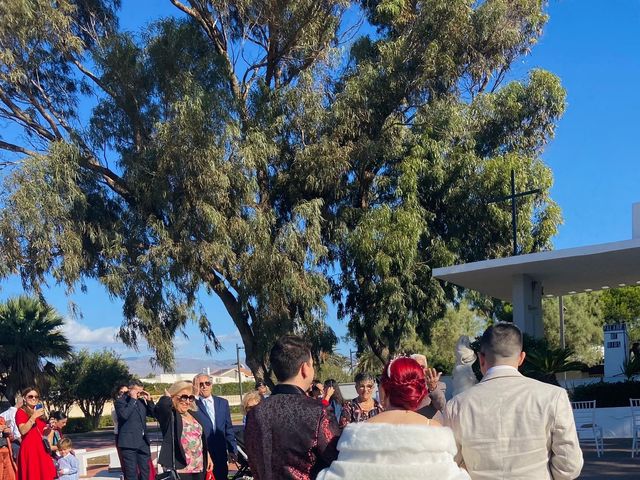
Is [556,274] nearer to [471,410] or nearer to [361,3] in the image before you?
[361,3]

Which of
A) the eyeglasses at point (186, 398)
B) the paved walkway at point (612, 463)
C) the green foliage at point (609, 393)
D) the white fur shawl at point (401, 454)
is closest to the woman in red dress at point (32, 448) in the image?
the eyeglasses at point (186, 398)

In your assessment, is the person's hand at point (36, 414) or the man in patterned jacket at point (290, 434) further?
the person's hand at point (36, 414)

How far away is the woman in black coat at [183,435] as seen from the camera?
310 inches

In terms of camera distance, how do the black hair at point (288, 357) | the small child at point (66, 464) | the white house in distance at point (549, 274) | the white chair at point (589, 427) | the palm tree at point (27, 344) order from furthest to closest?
the palm tree at point (27, 344)
the white house in distance at point (549, 274)
the white chair at point (589, 427)
the small child at point (66, 464)
the black hair at point (288, 357)

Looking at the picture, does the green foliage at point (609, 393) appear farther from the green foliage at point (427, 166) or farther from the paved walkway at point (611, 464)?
the green foliage at point (427, 166)

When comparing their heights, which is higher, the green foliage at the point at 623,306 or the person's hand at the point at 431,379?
the green foliage at the point at 623,306

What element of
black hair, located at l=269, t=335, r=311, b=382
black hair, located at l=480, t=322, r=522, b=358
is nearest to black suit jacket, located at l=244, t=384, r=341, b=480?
black hair, located at l=269, t=335, r=311, b=382

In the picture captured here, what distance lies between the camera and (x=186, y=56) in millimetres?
25234

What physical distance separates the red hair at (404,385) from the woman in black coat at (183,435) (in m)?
4.72

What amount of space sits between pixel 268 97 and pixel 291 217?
3617mm

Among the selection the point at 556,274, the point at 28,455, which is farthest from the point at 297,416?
the point at 556,274

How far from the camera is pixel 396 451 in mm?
3207

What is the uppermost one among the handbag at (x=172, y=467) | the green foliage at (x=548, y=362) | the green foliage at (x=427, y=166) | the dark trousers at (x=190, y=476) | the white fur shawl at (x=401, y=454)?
the green foliage at (x=427, y=166)

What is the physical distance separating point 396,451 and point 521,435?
0.84 m
